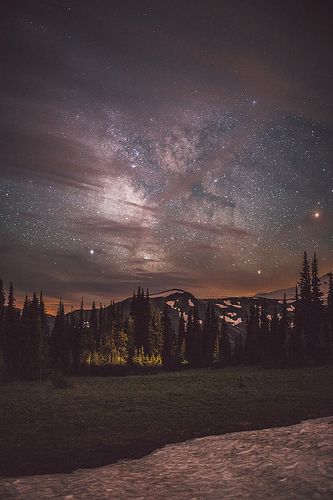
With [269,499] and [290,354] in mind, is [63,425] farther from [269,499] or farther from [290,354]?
[290,354]

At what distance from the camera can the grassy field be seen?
1441 cm

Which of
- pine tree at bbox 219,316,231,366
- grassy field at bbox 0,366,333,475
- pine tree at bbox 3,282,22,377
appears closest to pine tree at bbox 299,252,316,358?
pine tree at bbox 219,316,231,366

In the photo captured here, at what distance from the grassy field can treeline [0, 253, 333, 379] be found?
27.9 m

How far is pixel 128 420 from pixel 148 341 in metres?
63.4

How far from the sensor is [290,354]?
192 ft

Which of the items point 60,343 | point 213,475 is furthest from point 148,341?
point 213,475

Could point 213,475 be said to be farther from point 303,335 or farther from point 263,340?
point 263,340

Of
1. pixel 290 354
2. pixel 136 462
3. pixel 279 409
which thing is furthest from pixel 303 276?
pixel 136 462

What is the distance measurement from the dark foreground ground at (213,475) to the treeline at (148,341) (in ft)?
143

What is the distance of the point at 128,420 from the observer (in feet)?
70.3

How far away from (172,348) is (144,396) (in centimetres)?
5643

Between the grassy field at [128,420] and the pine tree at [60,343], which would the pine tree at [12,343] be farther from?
the grassy field at [128,420]

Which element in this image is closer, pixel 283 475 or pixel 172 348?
pixel 283 475

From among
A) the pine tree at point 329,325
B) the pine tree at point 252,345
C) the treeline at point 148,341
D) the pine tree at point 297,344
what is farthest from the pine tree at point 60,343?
the pine tree at point 329,325
